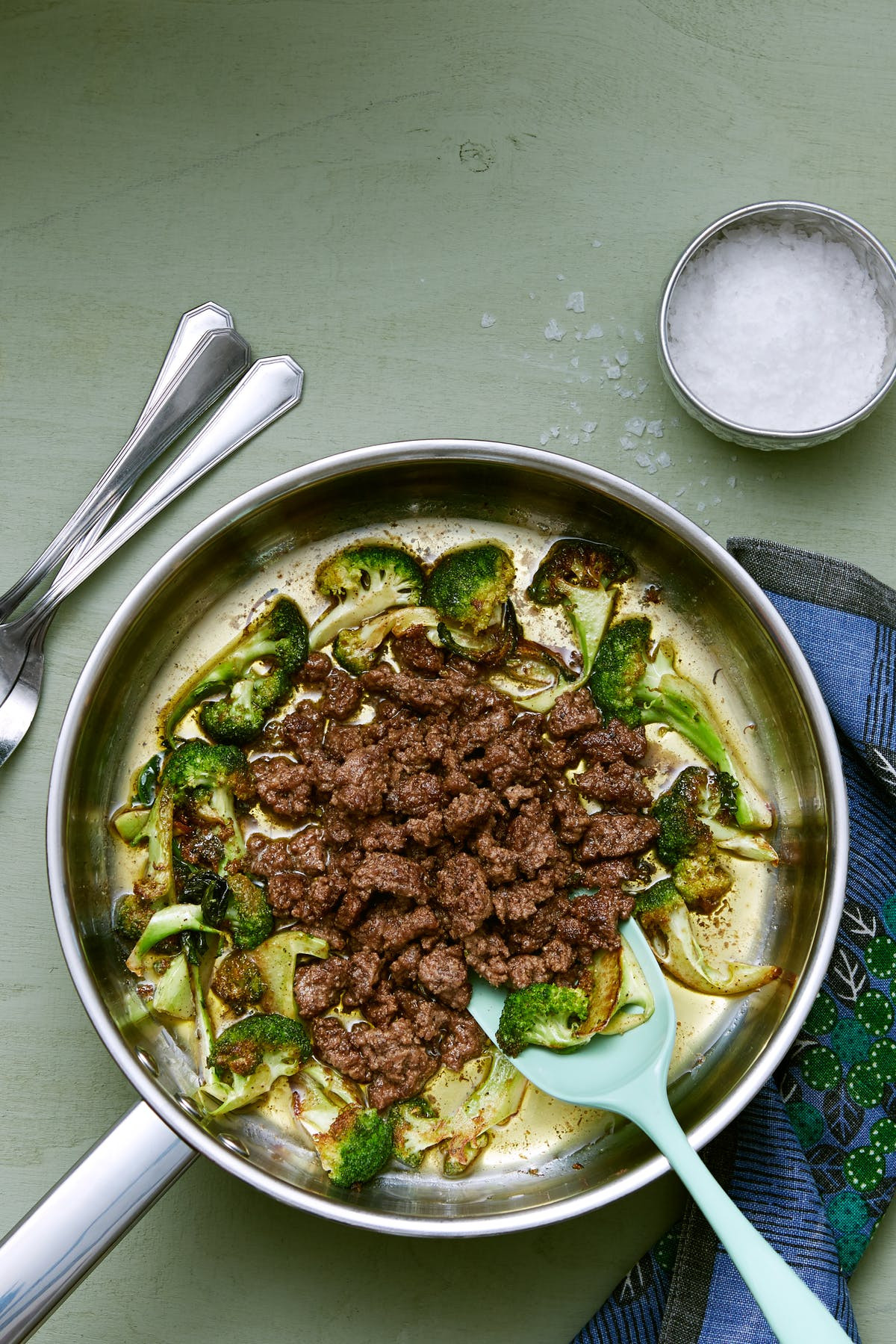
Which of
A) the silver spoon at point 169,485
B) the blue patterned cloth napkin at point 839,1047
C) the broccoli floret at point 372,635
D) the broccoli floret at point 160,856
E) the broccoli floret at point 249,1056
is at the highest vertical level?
the silver spoon at point 169,485

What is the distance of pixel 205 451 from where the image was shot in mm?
2926

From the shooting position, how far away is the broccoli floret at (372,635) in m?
2.91

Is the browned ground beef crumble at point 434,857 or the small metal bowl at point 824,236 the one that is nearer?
→ the browned ground beef crumble at point 434,857

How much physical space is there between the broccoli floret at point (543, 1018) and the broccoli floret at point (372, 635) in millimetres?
1025

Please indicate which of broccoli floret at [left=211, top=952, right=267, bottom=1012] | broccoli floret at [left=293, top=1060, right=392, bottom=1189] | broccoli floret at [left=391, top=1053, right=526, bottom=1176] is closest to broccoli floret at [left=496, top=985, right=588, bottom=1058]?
broccoli floret at [left=391, top=1053, right=526, bottom=1176]

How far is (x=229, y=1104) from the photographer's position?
8.86 feet

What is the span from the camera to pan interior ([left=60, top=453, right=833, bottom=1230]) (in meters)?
2.76

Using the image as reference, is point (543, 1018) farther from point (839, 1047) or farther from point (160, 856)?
point (160, 856)

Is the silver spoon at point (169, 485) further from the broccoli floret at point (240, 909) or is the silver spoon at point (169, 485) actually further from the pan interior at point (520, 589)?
the broccoli floret at point (240, 909)

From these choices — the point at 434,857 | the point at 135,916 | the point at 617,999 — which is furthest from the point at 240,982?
the point at 617,999

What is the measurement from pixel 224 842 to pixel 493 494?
4.22 feet

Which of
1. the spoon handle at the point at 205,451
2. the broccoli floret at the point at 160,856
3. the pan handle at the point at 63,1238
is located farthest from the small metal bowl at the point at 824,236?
the pan handle at the point at 63,1238

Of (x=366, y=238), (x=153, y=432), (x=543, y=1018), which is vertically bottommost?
(x=543, y=1018)

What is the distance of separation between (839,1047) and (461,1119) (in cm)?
110
